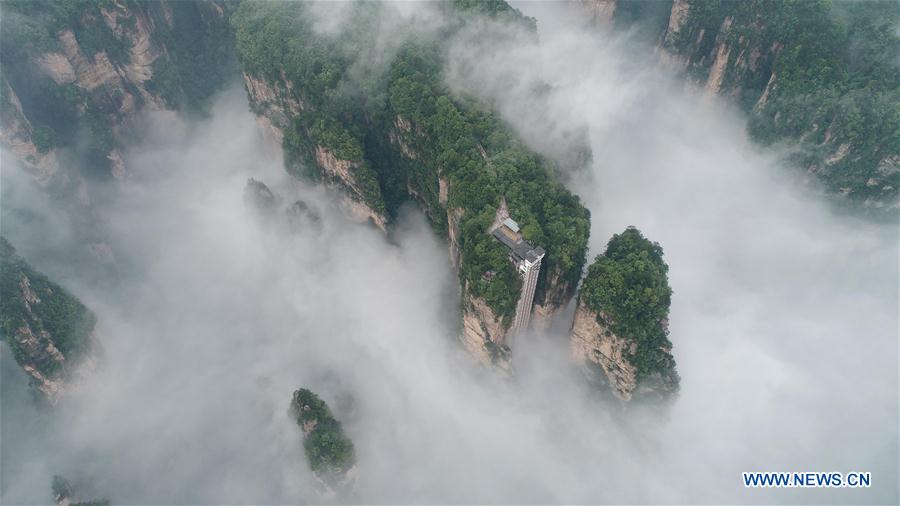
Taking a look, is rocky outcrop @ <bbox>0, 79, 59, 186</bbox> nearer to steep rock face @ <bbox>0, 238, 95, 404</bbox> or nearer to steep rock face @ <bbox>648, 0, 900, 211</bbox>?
steep rock face @ <bbox>0, 238, 95, 404</bbox>

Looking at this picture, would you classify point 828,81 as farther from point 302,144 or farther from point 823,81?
point 302,144

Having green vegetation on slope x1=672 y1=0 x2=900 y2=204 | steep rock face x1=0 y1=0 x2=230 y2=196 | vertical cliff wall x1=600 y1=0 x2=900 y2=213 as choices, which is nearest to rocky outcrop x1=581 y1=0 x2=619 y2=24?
vertical cliff wall x1=600 y1=0 x2=900 y2=213

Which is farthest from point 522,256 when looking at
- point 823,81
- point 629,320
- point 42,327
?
point 42,327

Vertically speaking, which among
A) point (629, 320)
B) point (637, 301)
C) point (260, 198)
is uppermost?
point (637, 301)

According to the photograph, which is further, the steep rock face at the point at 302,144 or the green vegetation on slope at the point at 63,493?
the steep rock face at the point at 302,144

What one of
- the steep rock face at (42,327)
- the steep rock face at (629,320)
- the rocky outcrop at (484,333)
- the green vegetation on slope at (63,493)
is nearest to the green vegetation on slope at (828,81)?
the steep rock face at (629,320)

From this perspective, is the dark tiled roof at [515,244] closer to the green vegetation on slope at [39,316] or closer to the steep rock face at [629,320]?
the steep rock face at [629,320]

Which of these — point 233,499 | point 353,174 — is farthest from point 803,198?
point 233,499
